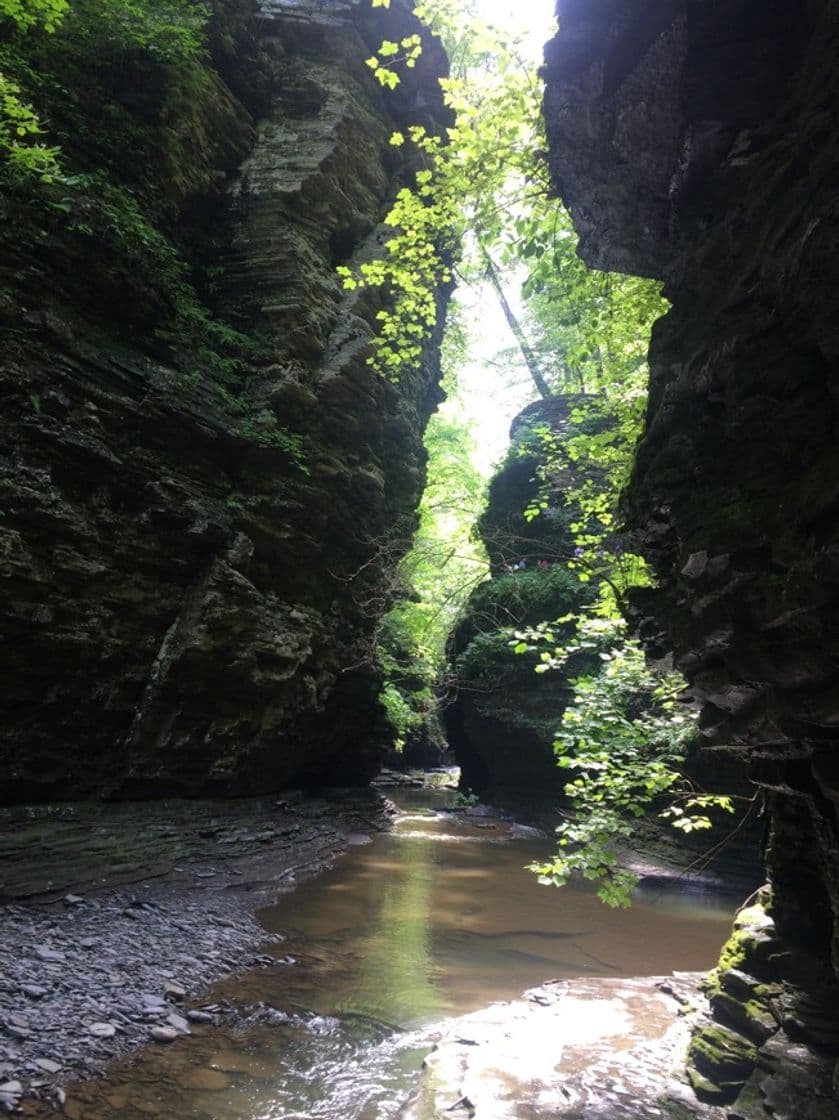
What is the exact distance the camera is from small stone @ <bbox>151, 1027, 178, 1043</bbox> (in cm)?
547

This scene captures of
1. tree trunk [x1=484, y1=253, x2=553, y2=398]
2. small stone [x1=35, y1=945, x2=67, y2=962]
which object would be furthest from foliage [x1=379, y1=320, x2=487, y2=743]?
small stone [x1=35, y1=945, x2=67, y2=962]

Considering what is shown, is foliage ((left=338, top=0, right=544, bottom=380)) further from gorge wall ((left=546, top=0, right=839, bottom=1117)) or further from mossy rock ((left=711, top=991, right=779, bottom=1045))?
mossy rock ((left=711, top=991, right=779, bottom=1045))

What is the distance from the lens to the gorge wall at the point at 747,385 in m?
3.46

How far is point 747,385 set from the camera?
13.0 ft

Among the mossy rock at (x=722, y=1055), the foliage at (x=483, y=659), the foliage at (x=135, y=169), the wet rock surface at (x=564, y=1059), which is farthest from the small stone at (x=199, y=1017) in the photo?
the foliage at (x=483, y=659)

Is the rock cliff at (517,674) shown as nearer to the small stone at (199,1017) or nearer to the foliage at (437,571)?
the foliage at (437,571)

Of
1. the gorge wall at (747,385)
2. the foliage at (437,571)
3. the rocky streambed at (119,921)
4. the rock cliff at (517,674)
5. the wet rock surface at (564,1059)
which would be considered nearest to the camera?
the gorge wall at (747,385)

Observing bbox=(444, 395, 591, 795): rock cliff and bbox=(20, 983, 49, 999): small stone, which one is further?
bbox=(444, 395, 591, 795): rock cliff

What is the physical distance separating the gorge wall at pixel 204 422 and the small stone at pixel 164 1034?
4.33 metres

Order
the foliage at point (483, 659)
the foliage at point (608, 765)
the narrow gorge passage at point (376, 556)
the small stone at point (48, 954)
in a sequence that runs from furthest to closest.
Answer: the foliage at point (483, 659)
the small stone at point (48, 954)
the foliage at point (608, 765)
the narrow gorge passage at point (376, 556)

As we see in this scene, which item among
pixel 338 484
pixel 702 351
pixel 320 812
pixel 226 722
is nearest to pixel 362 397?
pixel 338 484

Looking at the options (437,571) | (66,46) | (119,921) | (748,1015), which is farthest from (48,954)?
(437,571)

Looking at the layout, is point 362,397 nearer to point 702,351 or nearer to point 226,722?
point 226,722

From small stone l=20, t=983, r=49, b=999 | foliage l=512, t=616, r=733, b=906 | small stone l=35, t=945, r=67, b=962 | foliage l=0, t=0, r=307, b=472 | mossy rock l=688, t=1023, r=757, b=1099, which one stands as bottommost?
small stone l=20, t=983, r=49, b=999
